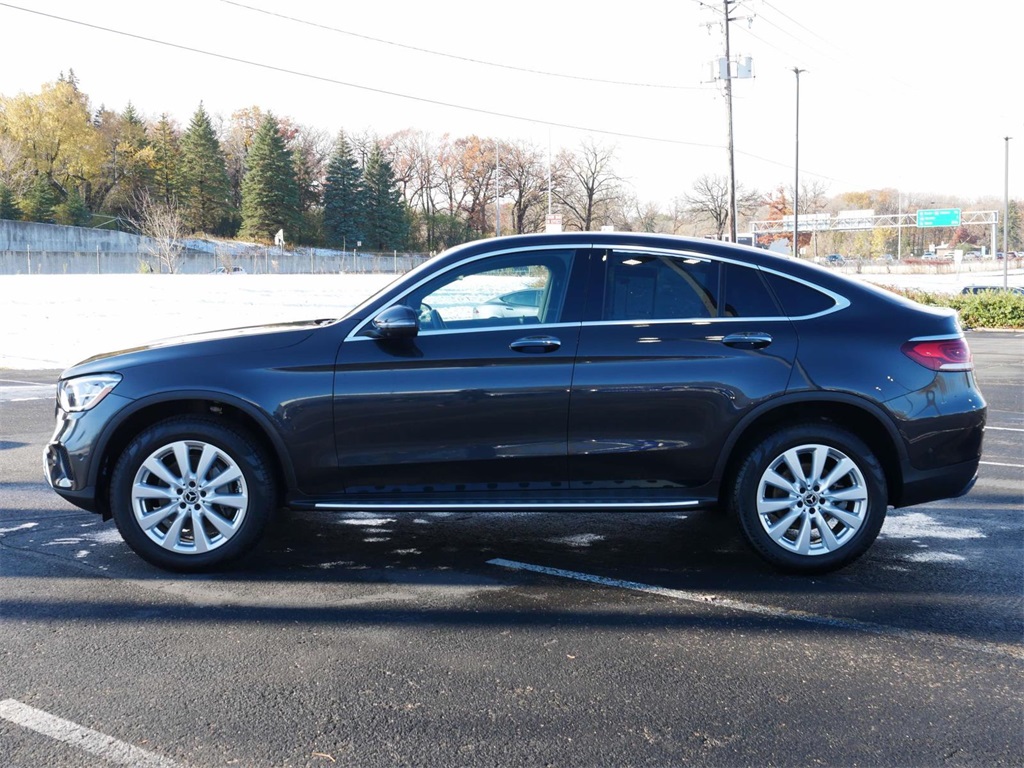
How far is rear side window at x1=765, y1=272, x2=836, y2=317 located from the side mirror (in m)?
1.92

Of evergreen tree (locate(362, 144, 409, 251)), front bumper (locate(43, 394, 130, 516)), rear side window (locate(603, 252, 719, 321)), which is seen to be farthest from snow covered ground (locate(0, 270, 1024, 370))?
evergreen tree (locate(362, 144, 409, 251))

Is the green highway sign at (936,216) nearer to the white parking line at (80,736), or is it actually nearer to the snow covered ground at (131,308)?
the snow covered ground at (131,308)

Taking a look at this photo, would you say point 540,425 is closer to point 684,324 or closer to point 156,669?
point 684,324

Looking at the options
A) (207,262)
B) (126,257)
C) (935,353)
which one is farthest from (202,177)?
(935,353)

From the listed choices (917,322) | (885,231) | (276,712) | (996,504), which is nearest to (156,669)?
(276,712)

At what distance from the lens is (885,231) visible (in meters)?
120

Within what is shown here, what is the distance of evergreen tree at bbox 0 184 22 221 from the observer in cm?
7938

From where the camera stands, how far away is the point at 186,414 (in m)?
5.16

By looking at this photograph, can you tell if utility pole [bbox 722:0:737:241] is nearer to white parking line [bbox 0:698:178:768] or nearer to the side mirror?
the side mirror

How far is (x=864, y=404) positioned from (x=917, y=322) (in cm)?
55

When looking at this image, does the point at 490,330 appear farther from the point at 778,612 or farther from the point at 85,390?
the point at 85,390

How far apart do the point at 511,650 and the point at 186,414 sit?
2286mm

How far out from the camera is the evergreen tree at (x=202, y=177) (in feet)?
303

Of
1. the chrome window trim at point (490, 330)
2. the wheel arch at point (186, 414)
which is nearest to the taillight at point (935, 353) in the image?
the chrome window trim at point (490, 330)
